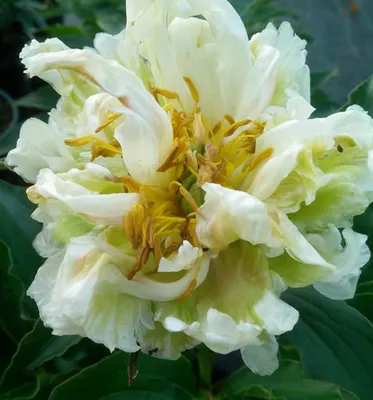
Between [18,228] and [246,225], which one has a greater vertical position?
[246,225]

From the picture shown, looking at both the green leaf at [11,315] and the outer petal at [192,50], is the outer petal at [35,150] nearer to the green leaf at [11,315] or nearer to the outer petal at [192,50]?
the outer petal at [192,50]

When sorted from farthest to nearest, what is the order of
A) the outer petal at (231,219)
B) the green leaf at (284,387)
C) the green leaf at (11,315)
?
the green leaf at (11,315) < the green leaf at (284,387) < the outer petal at (231,219)

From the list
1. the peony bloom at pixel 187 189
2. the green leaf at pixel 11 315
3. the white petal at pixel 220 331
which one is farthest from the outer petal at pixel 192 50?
the green leaf at pixel 11 315

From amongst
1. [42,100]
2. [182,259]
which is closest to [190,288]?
[182,259]

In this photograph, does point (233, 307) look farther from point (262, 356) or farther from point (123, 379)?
point (123, 379)

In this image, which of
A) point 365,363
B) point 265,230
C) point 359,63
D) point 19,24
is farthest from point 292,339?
point 359,63

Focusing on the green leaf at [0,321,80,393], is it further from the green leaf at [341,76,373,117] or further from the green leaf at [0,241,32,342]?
the green leaf at [341,76,373,117]
